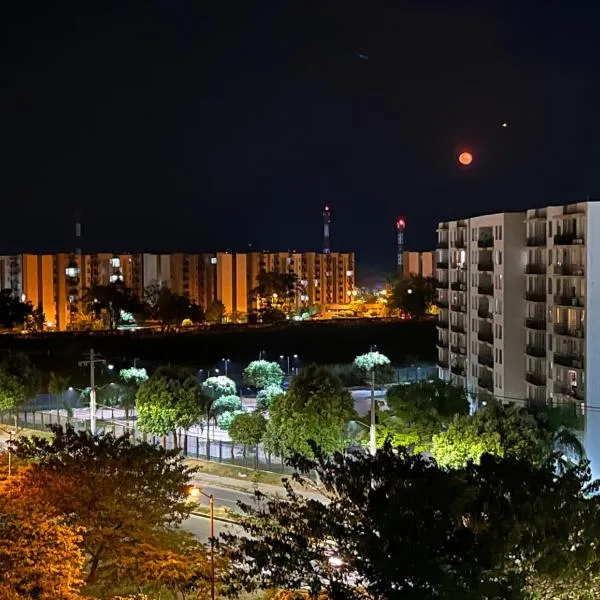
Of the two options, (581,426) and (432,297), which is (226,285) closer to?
(432,297)

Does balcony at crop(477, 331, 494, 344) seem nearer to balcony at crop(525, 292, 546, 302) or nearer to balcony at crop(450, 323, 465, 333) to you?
balcony at crop(450, 323, 465, 333)

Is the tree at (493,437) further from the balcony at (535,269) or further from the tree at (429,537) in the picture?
the tree at (429,537)

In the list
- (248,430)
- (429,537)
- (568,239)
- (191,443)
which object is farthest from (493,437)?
(191,443)

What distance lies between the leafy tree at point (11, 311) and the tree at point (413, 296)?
101ft

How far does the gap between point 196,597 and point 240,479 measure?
37.5ft

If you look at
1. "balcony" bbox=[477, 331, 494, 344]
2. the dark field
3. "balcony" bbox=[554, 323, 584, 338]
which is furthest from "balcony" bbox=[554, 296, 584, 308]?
the dark field

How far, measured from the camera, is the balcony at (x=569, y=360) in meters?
26.4

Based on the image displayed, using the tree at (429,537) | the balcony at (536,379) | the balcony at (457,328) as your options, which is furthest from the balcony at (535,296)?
the tree at (429,537)

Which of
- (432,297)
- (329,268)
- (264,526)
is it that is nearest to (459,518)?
(264,526)

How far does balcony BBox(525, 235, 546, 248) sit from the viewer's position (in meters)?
29.6

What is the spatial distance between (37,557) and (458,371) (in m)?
25.1

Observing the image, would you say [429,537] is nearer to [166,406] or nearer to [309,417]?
[309,417]

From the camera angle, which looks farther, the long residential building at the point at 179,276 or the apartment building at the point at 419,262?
the apartment building at the point at 419,262

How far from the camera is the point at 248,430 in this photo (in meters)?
26.3
